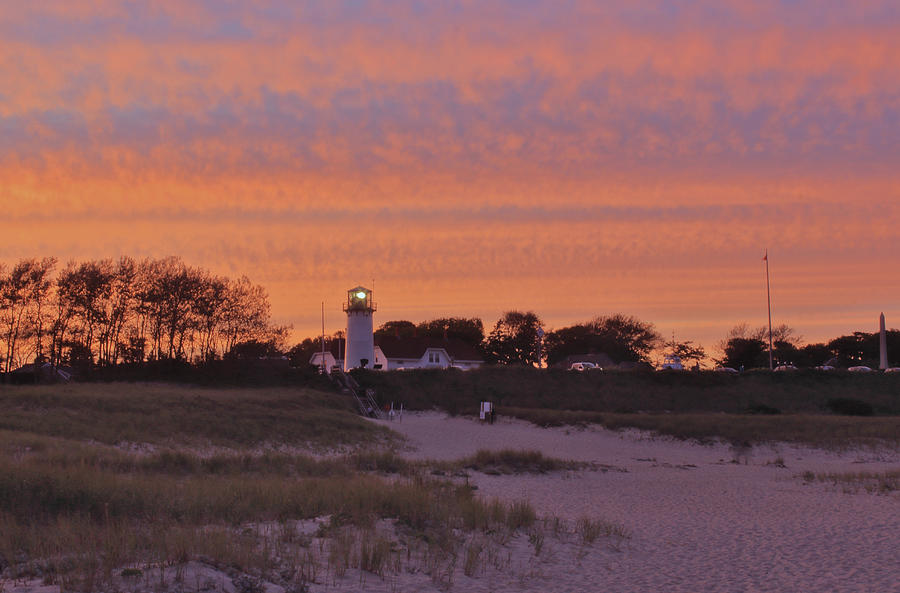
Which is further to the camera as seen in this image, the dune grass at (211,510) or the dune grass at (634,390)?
the dune grass at (634,390)

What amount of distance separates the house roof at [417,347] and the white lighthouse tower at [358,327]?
14564mm

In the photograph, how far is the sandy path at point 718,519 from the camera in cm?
1100

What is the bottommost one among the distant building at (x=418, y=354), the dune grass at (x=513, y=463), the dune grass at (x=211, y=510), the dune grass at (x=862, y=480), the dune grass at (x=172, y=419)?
the dune grass at (x=862, y=480)

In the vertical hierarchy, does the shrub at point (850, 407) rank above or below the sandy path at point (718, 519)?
above

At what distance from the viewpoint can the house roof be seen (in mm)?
79938

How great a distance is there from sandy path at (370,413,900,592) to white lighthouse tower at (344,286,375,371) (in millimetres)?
30922

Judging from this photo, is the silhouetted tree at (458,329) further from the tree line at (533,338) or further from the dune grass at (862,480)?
the dune grass at (862,480)

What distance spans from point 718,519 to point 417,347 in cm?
6583

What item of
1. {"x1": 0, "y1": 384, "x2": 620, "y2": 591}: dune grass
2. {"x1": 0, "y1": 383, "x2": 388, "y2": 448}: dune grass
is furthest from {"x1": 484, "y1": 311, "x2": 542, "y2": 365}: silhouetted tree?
{"x1": 0, "y1": 384, "x2": 620, "y2": 591}: dune grass

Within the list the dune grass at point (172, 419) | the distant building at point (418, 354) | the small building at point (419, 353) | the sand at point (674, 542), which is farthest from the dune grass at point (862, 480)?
the small building at point (419, 353)

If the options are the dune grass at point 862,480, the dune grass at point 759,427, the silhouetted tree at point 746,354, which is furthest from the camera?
the silhouetted tree at point 746,354

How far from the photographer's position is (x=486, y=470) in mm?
24078

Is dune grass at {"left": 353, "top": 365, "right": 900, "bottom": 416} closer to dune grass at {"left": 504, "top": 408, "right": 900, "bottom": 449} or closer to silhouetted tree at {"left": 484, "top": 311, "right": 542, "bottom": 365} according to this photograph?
dune grass at {"left": 504, "top": 408, "right": 900, "bottom": 449}

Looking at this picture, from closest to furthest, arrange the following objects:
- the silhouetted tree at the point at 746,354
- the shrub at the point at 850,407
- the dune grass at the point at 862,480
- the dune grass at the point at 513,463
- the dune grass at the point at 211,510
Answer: the dune grass at the point at 211,510 < the dune grass at the point at 862,480 < the dune grass at the point at 513,463 < the shrub at the point at 850,407 < the silhouetted tree at the point at 746,354
